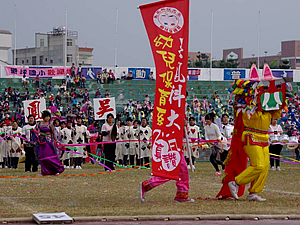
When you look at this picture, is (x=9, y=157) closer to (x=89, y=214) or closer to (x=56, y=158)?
(x=56, y=158)

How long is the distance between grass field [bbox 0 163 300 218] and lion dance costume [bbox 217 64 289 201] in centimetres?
35

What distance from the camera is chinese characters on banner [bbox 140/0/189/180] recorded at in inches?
380

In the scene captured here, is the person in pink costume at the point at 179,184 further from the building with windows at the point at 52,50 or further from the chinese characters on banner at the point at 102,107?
the building with windows at the point at 52,50

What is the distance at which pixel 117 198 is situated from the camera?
421 inches

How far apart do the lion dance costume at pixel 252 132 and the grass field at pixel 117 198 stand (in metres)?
0.35

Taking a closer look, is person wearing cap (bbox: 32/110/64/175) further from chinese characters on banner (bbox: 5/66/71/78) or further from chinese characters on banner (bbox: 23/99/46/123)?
chinese characters on banner (bbox: 5/66/71/78)

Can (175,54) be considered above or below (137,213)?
above

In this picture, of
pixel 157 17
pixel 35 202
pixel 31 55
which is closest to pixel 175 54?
pixel 157 17

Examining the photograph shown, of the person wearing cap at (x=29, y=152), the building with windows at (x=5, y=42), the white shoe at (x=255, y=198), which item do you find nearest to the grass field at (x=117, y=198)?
the white shoe at (x=255, y=198)

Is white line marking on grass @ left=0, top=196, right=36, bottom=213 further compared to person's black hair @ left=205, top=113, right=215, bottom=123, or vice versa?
person's black hair @ left=205, top=113, right=215, bottom=123

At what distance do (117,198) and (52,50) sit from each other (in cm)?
7079

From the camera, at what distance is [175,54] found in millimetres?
9695

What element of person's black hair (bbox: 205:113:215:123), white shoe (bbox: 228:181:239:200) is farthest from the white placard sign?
person's black hair (bbox: 205:113:215:123)

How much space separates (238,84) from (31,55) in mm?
81352
